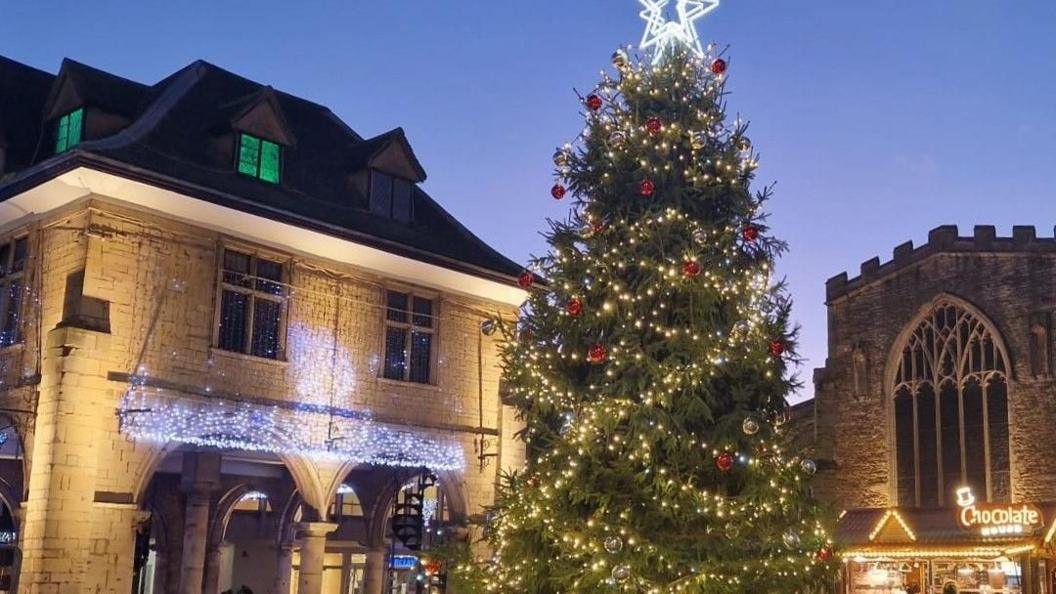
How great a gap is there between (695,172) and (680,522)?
415cm

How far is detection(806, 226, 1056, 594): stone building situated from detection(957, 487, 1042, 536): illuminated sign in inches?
1.0

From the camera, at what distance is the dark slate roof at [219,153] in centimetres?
1706

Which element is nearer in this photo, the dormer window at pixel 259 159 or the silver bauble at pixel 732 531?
the silver bauble at pixel 732 531

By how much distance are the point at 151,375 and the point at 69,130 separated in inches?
172

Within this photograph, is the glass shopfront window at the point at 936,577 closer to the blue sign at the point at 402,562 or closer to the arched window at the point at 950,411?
the arched window at the point at 950,411

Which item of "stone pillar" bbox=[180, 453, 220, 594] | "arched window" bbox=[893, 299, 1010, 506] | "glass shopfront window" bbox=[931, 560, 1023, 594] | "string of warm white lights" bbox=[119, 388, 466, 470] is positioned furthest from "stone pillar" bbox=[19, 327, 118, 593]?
"arched window" bbox=[893, 299, 1010, 506]

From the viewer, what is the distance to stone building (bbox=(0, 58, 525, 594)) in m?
16.0

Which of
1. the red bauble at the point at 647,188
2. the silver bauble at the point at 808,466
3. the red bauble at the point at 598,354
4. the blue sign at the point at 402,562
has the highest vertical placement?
the red bauble at the point at 647,188

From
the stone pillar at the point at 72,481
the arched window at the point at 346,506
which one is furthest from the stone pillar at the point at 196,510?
the arched window at the point at 346,506

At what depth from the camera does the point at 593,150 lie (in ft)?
48.8

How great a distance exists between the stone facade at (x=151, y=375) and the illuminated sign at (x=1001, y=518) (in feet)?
Result: 34.6

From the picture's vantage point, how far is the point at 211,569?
Result: 78.9 feet

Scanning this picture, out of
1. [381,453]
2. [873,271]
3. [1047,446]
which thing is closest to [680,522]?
[381,453]

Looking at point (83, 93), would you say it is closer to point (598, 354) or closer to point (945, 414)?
point (598, 354)
